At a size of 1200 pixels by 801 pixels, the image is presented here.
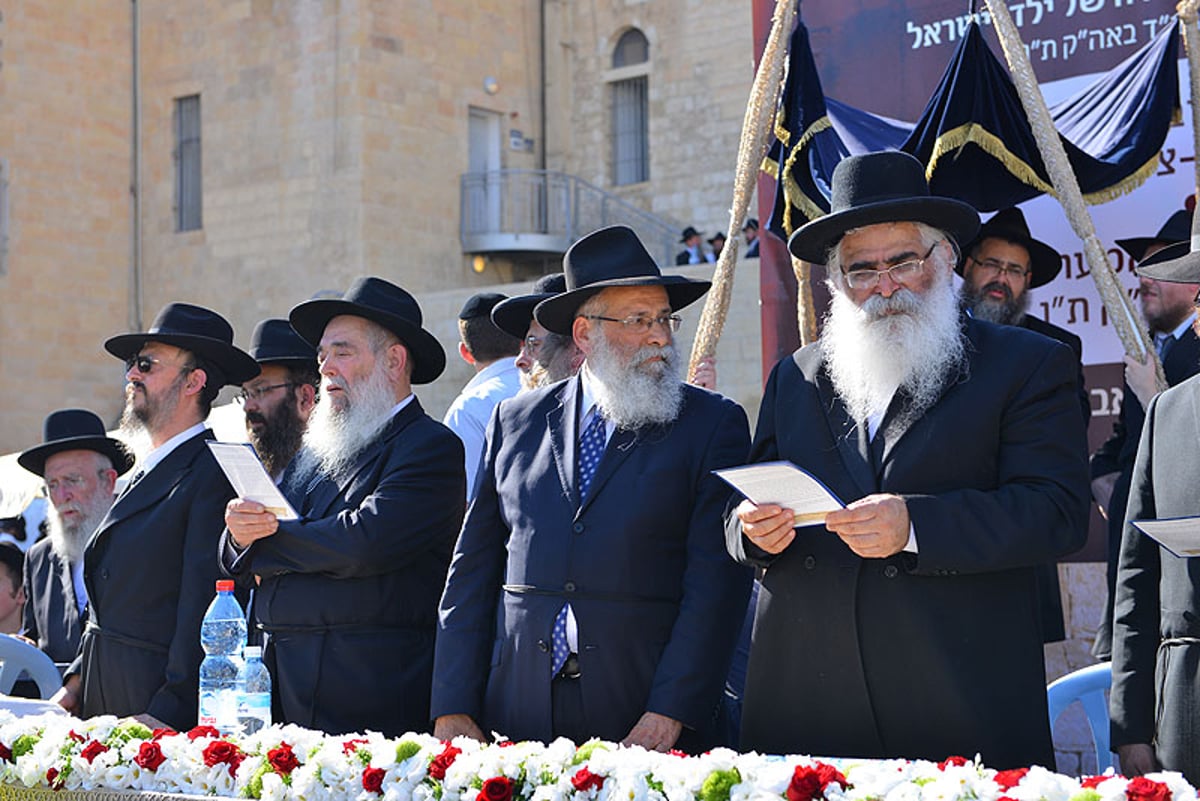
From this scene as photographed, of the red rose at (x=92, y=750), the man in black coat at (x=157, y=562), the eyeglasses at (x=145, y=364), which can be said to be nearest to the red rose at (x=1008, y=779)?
the red rose at (x=92, y=750)

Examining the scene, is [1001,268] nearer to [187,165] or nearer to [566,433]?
[566,433]

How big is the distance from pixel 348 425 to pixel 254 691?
0.85m

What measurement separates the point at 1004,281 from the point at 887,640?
2608 mm

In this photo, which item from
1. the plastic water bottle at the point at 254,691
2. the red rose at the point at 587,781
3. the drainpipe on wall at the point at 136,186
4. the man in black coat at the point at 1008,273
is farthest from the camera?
the drainpipe on wall at the point at 136,186

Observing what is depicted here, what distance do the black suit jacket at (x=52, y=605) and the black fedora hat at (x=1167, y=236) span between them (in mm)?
4112

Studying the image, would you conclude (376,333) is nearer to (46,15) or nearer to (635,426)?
(635,426)

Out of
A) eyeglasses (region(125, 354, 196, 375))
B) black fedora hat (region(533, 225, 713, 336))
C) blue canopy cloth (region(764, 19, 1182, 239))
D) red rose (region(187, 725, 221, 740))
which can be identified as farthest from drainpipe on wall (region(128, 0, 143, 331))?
red rose (region(187, 725, 221, 740))

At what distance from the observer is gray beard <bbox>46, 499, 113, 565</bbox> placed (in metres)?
6.61

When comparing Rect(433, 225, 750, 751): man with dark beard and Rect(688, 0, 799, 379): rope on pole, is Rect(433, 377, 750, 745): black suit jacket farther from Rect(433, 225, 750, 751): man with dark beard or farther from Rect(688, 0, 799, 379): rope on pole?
Rect(688, 0, 799, 379): rope on pole

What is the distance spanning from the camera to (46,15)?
79.5 ft

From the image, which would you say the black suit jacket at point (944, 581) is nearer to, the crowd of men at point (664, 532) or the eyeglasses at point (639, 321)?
the crowd of men at point (664, 532)

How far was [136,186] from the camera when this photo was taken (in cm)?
2605

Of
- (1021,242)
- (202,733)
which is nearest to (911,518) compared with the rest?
(202,733)

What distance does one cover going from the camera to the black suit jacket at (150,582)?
5059 mm
